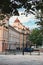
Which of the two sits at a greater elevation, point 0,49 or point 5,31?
point 5,31

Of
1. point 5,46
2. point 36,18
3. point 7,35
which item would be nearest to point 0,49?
point 5,46

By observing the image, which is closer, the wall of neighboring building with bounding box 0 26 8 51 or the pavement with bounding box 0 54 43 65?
the pavement with bounding box 0 54 43 65

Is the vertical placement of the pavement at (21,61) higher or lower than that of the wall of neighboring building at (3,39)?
lower

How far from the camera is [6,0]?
14242 millimetres

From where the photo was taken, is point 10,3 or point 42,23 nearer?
point 10,3

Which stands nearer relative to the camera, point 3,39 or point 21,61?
point 21,61

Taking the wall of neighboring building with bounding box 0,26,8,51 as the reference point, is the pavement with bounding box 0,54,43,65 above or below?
below

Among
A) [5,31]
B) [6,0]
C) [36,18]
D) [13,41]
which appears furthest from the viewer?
[13,41]

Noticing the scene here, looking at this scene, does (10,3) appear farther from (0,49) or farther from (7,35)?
(7,35)

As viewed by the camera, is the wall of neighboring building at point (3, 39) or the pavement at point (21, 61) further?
the wall of neighboring building at point (3, 39)

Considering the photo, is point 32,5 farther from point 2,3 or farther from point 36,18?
point 36,18

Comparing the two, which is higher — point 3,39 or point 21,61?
point 3,39

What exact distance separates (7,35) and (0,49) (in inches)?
447

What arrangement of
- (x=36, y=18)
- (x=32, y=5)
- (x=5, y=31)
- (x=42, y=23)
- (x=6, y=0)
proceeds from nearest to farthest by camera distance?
(x=6, y=0), (x=32, y=5), (x=42, y=23), (x=36, y=18), (x=5, y=31)
